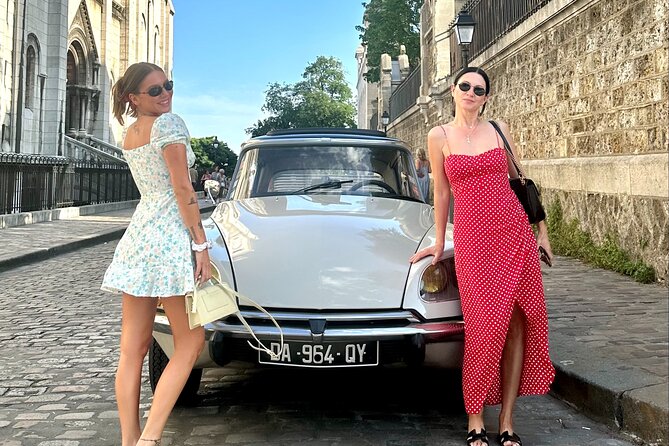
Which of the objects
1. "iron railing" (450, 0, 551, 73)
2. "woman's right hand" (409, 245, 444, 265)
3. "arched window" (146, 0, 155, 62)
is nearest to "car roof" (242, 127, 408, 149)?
"woman's right hand" (409, 245, 444, 265)

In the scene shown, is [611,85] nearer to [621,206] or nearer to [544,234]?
[621,206]

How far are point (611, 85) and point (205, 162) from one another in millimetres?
57029

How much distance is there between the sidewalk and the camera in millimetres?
3561

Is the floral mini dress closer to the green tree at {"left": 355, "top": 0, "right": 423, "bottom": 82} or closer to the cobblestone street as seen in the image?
the cobblestone street

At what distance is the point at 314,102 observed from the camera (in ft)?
309

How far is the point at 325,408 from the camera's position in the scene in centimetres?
398

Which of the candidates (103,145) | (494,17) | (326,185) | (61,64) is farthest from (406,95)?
(326,185)

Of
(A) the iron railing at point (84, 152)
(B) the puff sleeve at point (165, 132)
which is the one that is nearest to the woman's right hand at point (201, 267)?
(B) the puff sleeve at point (165, 132)

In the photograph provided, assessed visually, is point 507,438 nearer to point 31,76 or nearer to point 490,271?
point 490,271

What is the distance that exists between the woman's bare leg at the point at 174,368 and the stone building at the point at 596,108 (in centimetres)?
533

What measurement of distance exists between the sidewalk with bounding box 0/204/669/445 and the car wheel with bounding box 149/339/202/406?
1.93 metres

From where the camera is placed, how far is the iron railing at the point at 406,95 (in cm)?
2713

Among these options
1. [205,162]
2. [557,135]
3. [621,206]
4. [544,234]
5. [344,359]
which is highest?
[205,162]

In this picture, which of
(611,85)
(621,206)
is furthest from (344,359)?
(611,85)
